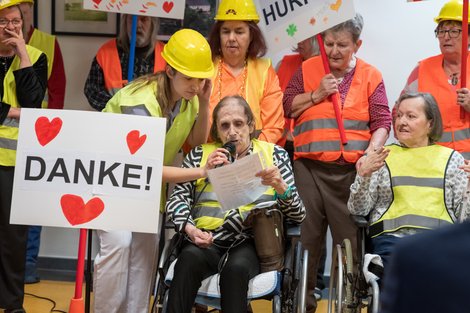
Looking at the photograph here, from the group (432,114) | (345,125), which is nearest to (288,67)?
(345,125)

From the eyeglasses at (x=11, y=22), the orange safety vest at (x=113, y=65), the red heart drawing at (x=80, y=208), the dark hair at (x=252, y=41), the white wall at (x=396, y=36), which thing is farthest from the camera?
the white wall at (x=396, y=36)

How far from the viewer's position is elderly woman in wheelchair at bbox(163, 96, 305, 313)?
2.88 metres

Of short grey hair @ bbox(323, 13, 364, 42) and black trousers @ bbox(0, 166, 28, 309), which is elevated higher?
short grey hair @ bbox(323, 13, 364, 42)

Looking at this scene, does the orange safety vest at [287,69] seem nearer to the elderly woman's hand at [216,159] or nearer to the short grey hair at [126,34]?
the short grey hair at [126,34]

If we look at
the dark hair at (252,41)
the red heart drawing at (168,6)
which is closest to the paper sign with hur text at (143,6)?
the red heart drawing at (168,6)

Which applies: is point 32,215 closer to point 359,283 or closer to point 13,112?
point 13,112

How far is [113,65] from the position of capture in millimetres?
4137

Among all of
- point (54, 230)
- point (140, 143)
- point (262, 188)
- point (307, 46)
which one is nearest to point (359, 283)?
point (262, 188)

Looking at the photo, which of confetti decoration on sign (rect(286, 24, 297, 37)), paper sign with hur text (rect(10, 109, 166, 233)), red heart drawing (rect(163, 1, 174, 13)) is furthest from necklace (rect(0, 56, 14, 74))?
confetti decoration on sign (rect(286, 24, 297, 37))

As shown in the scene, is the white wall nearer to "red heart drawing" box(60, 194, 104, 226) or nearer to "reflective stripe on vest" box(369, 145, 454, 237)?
"reflective stripe on vest" box(369, 145, 454, 237)

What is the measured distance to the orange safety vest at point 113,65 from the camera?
13.4 ft

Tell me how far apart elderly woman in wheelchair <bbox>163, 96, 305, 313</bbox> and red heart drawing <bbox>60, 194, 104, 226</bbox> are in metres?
0.41

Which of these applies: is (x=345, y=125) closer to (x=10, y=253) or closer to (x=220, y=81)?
(x=220, y=81)

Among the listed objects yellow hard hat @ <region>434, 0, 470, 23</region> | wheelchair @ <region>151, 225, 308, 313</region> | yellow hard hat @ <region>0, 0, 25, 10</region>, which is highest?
yellow hard hat @ <region>434, 0, 470, 23</region>
